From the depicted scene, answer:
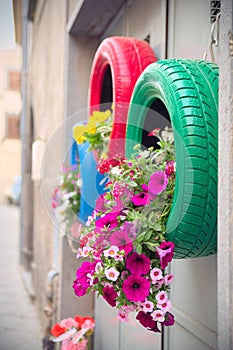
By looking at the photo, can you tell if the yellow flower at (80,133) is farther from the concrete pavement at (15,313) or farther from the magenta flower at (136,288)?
the concrete pavement at (15,313)

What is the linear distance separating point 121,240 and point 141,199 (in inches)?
5.4

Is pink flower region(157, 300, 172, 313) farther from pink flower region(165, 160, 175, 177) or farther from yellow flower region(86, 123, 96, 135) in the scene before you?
yellow flower region(86, 123, 96, 135)

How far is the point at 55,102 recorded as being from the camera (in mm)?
4945

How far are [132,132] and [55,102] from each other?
9.90 ft

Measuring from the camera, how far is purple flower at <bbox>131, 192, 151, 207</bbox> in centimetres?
164

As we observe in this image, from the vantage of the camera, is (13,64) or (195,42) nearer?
(195,42)

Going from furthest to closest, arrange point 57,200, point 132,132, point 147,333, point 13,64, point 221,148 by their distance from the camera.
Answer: point 13,64, point 57,200, point 147,333, point 132,132, point 221,148

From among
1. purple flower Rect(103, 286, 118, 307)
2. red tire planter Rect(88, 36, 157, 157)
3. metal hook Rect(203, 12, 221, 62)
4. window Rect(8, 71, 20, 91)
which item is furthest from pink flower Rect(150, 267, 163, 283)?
window Rect(8, 71, 20, 91)

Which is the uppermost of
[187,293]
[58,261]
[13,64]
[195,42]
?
[13,64]

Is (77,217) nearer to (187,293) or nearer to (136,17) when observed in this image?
(187,293)

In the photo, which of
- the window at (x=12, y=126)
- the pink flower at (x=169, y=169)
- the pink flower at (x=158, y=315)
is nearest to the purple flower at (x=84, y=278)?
the pink flower at (x=158, y=315)

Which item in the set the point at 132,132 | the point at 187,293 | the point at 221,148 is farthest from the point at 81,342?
the point at 221,148

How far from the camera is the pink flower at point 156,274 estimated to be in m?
1.60

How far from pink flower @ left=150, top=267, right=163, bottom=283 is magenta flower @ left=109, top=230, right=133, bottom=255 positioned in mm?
92
